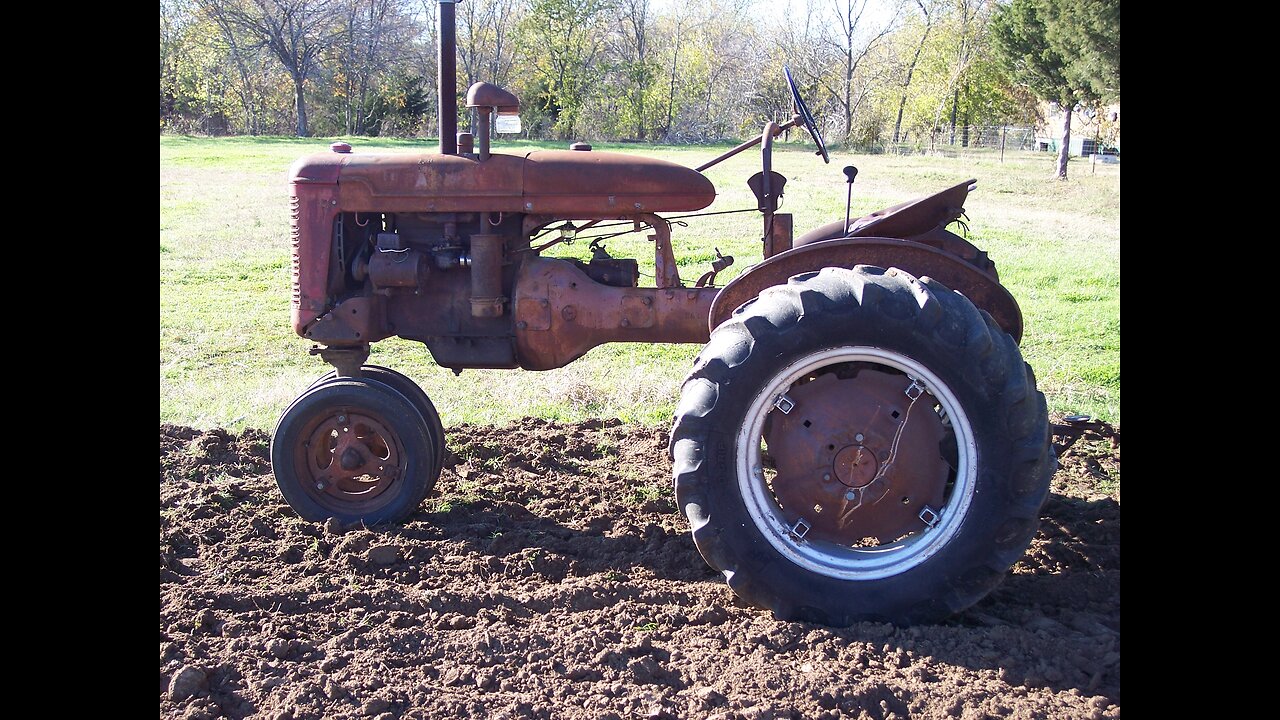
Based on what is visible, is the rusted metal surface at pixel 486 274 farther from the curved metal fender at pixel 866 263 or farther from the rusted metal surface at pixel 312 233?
the curved metal fender at pixel 866 263

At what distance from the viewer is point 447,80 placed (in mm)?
4848

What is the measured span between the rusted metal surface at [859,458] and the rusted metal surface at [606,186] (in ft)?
4.47

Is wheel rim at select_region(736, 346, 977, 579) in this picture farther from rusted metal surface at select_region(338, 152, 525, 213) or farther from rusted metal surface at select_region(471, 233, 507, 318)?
rusted metal surface at select_region(338, 152, 525, 213)

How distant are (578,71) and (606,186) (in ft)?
158

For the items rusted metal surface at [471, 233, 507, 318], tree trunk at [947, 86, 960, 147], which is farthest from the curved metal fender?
tree trunk at [947, 86, 960, 147]

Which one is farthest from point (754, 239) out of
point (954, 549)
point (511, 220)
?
point (954, 549)

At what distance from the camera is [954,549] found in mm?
3709

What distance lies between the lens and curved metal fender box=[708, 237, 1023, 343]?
4.21m

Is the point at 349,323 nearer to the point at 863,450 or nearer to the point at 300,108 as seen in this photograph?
the point at 863,450

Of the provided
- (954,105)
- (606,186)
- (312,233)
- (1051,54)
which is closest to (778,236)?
(606,186)

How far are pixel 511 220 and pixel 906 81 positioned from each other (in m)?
48.8

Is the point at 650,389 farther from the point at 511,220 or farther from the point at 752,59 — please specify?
the point at 752,59

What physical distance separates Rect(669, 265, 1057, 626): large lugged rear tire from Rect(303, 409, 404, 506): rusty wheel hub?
1630mm

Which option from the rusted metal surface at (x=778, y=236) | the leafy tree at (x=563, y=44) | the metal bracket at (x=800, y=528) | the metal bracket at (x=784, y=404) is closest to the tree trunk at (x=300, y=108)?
the leafy tree at (x=563, y=44)
